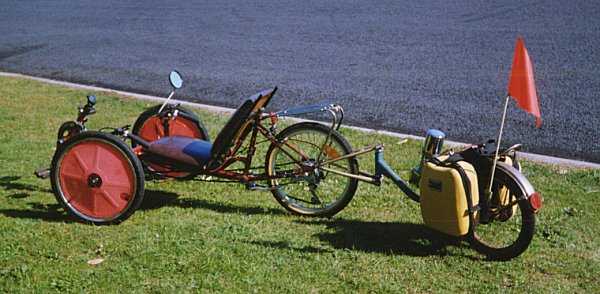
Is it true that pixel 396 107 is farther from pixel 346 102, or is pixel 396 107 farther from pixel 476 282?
pixel 476 282

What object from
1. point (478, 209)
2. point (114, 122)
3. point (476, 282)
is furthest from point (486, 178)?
point (114, 122)

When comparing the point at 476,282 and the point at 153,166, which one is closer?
the point at 476,282

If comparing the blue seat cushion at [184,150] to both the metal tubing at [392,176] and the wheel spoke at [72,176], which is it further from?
the metal tubing at [392,176]

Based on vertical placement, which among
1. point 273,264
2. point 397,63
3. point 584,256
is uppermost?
point 397,63

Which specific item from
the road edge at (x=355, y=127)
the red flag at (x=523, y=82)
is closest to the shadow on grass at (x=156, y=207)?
the red flag at (x=523, y=82)

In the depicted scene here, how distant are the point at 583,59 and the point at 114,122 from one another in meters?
6.33

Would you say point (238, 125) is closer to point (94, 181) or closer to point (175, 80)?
point (175, 80)

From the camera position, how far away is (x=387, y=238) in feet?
15.5

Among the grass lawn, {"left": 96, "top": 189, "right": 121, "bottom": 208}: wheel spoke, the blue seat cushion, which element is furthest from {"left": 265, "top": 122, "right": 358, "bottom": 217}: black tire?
{"left": 96, "top": 189, "right": 121, "bottom": 208}: wheel spoke

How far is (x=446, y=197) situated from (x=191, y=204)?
2070mm

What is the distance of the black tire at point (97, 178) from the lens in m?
4.80

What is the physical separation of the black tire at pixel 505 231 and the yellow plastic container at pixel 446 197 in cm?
14

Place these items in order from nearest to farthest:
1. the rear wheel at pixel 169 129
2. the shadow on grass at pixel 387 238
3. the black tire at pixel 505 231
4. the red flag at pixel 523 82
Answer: the red flag at pixel 523 82 → the black tire at pixel 505 231 → the shadow on grass at pixel 387 238 → the rear wheel at pixel 169 129

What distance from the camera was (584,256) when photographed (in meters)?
4.45
